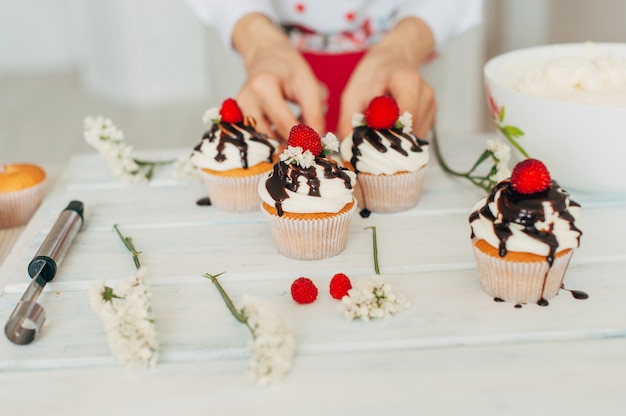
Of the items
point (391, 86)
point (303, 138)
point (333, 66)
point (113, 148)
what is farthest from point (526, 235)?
point (333, 66)

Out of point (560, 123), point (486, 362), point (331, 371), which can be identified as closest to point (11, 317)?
point (331, 371)

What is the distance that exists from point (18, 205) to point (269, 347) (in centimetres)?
74

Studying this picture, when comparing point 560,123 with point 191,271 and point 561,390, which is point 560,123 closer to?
point 561,390

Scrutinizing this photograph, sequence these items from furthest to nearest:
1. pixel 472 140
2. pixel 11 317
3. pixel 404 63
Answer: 1. pixel 472 140
2. pixel 404 63
3. pixel 11 317

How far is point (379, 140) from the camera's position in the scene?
118 centimetres

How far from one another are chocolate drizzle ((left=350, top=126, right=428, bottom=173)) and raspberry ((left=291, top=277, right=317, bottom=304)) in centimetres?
34

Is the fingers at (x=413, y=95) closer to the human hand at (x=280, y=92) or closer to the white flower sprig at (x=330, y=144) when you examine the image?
the human hand at (x=280, y=92)

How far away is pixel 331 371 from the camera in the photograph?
791 millimetres

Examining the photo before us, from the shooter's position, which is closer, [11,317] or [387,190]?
[11,317]

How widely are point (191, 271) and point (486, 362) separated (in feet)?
1.52

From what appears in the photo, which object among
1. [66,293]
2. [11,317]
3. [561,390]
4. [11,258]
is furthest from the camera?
[11,258]

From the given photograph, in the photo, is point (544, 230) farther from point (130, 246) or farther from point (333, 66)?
point (333, 66)

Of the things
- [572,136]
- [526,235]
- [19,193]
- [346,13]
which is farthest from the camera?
[346,13]

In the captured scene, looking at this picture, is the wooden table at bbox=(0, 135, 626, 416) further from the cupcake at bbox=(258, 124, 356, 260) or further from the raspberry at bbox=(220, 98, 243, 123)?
the raspberry at bbox=(220, 98, 243, 123)
